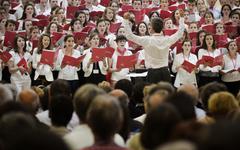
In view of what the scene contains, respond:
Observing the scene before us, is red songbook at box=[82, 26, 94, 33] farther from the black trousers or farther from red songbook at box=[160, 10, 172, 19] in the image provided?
the black trousers

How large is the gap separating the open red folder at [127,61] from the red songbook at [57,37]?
121 centimetres

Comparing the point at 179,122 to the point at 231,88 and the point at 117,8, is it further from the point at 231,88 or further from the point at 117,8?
the point at 117,8

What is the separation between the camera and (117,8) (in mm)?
12453

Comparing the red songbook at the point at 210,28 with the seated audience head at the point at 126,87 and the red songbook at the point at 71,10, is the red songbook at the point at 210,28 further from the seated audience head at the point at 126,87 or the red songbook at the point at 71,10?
the seated audience head at the point at 126,87

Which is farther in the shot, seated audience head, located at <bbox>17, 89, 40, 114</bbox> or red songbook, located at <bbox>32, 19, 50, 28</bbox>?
red songbook, located at <bbox>32, 19, 50, 28</bbox>

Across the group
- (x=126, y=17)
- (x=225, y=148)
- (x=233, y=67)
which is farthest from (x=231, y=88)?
(x=225, y=148)

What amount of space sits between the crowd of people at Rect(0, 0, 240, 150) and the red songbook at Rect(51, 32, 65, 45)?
2 centimetres

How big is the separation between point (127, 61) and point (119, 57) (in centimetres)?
14

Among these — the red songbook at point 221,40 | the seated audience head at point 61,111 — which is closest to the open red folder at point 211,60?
the red songbook at point 221,40

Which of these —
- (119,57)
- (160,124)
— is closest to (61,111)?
(160,124)

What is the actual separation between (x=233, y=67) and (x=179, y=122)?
6686 millimetres

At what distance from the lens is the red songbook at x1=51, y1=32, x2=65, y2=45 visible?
10.1 metres

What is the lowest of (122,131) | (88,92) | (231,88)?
(231,88)

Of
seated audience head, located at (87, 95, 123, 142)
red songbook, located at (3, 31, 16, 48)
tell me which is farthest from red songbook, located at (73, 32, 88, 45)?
seated audience head, located at (87, 95, 123, 142)
